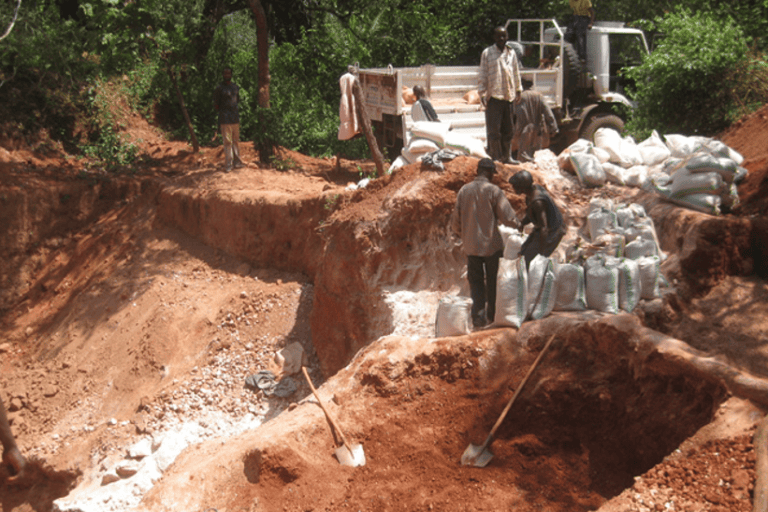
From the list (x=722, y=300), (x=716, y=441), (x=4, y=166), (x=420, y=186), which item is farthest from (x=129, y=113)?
(x=716, y=441)

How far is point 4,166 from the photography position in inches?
448

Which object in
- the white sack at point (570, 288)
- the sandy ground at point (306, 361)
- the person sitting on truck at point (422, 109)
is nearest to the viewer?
the sandy ground at point (306, 361)

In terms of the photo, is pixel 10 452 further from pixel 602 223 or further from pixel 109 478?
pixel 602 223

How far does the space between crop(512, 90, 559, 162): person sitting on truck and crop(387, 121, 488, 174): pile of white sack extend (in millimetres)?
665

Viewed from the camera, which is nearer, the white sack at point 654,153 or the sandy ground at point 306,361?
the sandy ground at point 306,361

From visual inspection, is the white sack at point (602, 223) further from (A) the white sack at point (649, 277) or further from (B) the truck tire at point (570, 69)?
(B) the truck tire at point (570, 69)

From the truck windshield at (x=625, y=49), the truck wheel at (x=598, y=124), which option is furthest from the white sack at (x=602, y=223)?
the truck windshield at (x=625, y=49)

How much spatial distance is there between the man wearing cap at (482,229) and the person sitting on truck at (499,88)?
6.85 ft

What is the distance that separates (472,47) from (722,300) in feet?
38.4

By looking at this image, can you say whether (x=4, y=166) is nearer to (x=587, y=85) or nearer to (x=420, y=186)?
(x=420, y=186)

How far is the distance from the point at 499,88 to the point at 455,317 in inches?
126

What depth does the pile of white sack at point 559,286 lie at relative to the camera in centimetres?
556

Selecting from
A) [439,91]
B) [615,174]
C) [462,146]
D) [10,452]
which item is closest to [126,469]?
[10,452]

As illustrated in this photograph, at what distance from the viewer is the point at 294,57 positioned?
13828mm
